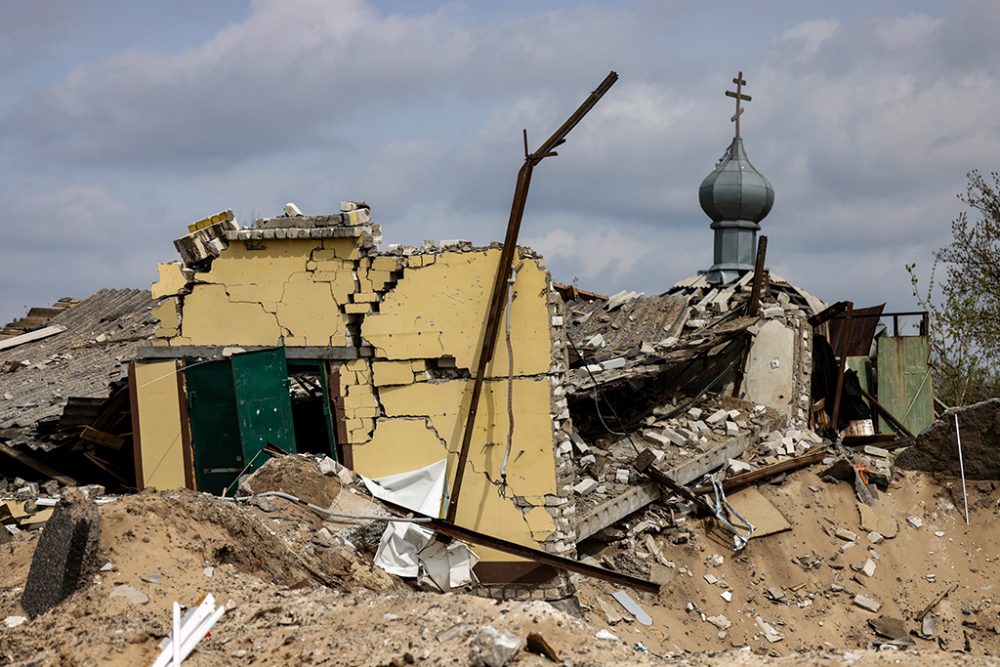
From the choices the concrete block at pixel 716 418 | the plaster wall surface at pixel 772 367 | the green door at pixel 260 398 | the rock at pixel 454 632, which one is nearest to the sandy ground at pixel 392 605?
the rock at pixel 454 632

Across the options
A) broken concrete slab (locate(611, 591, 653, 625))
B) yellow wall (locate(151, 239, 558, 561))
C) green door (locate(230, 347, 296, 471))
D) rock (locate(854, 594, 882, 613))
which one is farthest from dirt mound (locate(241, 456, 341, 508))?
rock (locate(854, 594, 882, 613))

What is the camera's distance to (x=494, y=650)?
5.28m

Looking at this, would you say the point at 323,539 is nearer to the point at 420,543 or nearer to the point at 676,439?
the point at 420,543

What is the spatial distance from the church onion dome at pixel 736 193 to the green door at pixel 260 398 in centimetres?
993

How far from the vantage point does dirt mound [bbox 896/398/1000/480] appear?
45.6 ft

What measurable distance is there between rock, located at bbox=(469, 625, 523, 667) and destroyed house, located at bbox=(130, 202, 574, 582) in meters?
5.81

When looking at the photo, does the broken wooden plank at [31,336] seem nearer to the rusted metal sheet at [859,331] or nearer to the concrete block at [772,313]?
the concrete block at [772,313]

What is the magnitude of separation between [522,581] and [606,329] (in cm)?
573

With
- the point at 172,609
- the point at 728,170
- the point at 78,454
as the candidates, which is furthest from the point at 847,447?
the point at 172,609

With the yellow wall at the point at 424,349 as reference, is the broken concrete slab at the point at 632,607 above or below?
below

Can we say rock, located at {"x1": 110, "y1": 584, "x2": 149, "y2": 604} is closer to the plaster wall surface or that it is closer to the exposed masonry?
the exposed masonry

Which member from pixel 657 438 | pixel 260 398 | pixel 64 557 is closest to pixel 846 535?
pixel 657 438

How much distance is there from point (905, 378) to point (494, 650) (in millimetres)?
13998

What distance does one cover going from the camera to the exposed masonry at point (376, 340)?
11461 millimetres
